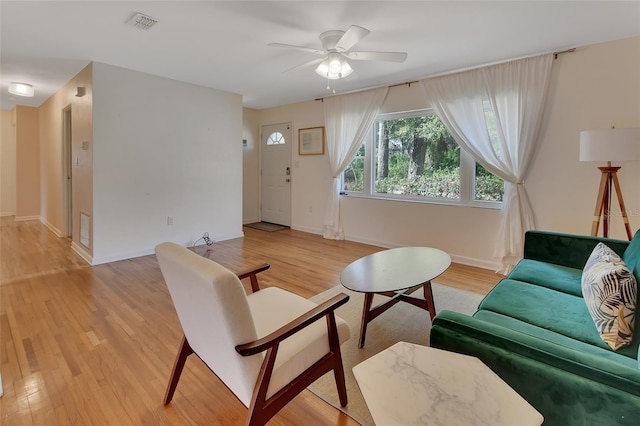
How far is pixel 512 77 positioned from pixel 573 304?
8.65 feet

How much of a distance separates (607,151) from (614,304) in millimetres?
1624

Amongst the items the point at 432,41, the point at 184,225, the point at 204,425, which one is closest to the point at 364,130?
the point at 432,41

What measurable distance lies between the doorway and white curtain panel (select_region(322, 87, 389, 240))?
3984 millimetres

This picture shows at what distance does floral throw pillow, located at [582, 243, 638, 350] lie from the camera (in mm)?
1407

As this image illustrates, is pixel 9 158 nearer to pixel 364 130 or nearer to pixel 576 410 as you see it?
pixel 364 130

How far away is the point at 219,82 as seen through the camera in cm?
448

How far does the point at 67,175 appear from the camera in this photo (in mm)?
5062

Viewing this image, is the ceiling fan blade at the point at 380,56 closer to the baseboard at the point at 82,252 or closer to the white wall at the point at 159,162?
the white wall at the point at 159,162

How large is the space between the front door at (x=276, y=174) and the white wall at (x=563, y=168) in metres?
2.24

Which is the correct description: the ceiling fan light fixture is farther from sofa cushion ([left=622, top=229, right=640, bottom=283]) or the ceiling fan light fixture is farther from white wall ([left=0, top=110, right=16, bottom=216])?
white wall ([left=0, top=110, right=16, bottom=216])

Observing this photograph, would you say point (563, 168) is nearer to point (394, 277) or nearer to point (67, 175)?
point (394, 277)

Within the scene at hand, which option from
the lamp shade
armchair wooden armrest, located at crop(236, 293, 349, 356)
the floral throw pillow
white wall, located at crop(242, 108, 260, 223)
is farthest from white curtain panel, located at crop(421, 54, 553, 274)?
white wall, located at crop(242, 108, 260, 223)

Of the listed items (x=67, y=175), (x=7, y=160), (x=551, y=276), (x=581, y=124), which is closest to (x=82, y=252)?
(x=67, y=175)

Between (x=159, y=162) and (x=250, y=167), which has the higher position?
(x=250, y=167)
